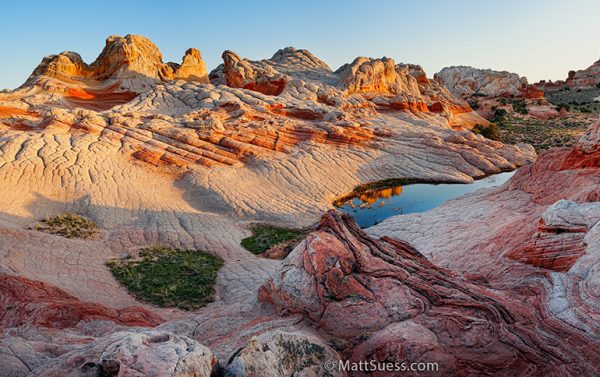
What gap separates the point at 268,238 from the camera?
24.0 meters

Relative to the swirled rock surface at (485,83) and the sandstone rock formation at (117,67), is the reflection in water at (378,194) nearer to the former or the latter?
the sandstone rock formation at (117,67)

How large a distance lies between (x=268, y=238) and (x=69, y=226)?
1066 centimetres

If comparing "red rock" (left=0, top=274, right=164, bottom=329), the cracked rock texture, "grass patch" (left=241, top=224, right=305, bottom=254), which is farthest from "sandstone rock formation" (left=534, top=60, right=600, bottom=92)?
"red rock" (left=0, top=274, right=164, bottom=329)

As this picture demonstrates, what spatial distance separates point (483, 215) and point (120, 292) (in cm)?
1671

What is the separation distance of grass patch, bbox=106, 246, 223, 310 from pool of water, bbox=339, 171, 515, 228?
12.8m

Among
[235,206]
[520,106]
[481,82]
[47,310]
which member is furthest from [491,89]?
[47,310]

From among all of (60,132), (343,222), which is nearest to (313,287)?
(343,222)

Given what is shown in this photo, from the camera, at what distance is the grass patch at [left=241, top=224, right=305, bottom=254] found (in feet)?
74.2

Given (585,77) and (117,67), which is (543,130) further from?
(585,77)

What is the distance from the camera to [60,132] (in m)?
32.1

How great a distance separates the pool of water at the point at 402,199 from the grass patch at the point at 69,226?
16.7 meters

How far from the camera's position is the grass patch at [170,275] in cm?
1614

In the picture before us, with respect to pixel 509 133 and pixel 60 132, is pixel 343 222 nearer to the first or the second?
pixel 60 132

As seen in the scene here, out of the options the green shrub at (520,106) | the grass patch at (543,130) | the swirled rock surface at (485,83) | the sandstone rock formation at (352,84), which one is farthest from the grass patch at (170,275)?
the swirled rock surface at (485,83)
